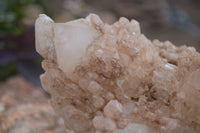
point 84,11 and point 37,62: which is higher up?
point 84,11

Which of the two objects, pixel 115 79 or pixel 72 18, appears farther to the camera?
pixel 72 18

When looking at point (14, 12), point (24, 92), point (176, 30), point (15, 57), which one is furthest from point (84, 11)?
point (176, 30)

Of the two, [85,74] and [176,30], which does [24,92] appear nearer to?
[85,74]

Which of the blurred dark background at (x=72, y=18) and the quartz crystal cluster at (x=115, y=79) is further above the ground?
the blurred dark background at (x=72, y=18)

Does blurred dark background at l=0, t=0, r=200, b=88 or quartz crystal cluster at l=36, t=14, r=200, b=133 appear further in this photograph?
blurred dark background at l=0, t=0, r=200, b=88

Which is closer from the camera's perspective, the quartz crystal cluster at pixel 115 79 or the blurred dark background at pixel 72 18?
the quartz crystal cluster at pixel 115 79
